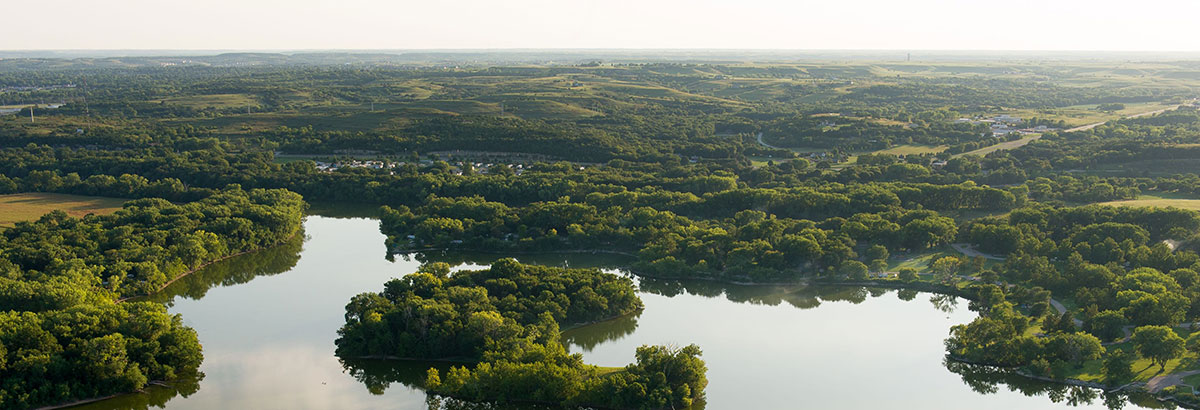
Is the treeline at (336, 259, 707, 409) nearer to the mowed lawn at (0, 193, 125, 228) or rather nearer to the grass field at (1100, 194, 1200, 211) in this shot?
the mowed lawn at (0, 193, 125, 228)

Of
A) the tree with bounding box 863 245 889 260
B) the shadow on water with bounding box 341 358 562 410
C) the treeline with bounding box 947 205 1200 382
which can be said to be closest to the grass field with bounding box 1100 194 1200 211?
the treeline with bounding box 947 205 1200 382

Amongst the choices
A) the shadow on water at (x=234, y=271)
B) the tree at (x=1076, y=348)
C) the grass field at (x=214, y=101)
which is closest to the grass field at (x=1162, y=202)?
the tree at (x=1076, y=348)

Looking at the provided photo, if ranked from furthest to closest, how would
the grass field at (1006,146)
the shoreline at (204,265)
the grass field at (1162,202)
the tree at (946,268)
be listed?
the grass field at (1006,146) < the grass field at (1162,202) < the tree at (946,268) < the shoreline at (204,265)

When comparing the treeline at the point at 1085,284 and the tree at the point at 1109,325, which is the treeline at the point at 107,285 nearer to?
the treeline at the point at 1085,284

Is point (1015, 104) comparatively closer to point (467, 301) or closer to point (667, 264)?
point (667, 264)

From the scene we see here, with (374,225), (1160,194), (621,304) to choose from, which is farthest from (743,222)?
(1160,194)

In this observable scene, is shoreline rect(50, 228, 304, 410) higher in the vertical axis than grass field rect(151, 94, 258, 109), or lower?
lower

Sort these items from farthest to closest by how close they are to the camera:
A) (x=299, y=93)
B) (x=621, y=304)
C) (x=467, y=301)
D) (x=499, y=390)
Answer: (x=299, y=93)
(x=621, y=304)
(x=467, y=301)
(x=499, y=390)
